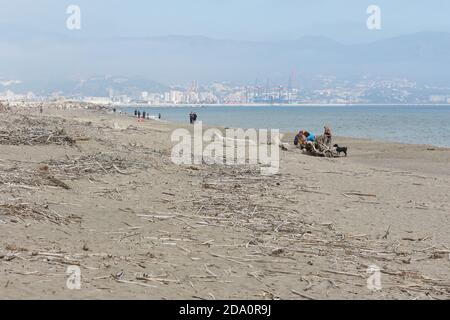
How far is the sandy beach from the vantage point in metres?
5.50

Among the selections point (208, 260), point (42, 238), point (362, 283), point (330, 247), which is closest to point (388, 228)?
point (330, 247)

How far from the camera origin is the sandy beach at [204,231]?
18.0 feet

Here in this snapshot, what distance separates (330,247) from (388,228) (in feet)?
6.10

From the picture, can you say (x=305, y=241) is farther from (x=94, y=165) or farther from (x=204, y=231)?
(x=94, y=165)

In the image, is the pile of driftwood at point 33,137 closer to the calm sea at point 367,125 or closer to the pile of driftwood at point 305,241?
the pile of driftwood at point 305,241

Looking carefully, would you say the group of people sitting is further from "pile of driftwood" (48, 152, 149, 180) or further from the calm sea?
the calm sea

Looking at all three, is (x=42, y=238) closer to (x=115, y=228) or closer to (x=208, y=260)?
(x=115, y=228)

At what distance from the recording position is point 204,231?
7867mm

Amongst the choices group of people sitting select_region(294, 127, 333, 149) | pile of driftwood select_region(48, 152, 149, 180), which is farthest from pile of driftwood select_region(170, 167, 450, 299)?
group of people sitting select_region(294, 127, 333, 149)

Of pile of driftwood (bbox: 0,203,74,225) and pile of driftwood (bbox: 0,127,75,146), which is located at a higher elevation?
pile of driftwood (bbox: 0,127,75,146)

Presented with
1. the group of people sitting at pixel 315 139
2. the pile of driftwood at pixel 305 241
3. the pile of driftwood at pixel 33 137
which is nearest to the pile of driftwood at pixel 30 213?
the pile of driftwood at pixel 305 241

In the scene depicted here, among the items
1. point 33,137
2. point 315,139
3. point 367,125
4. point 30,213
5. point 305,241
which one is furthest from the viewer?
point 367,125

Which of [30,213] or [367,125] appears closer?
[30,213]

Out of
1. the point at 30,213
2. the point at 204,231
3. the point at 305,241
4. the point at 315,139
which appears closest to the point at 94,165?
the point at 30,213
